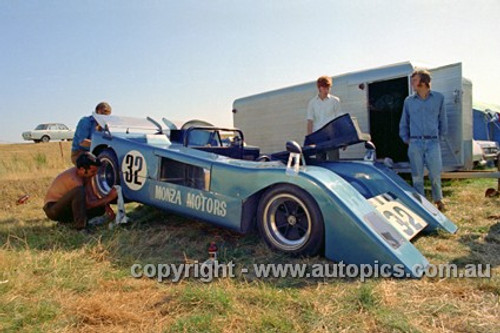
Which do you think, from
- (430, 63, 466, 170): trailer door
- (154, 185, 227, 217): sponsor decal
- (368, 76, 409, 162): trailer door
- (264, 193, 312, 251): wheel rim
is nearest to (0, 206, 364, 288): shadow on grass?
(264, 193, 312, 251): wheel rim

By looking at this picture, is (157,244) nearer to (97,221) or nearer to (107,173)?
(97,221)

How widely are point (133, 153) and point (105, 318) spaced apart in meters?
2.57

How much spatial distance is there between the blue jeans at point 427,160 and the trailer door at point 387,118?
10.8 feet

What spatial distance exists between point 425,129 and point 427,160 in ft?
1.43

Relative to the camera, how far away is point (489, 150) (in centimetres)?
980

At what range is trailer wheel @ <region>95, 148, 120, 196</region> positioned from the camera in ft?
15.6

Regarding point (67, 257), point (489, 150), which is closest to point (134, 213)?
point (67, 257)

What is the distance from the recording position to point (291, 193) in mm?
3232

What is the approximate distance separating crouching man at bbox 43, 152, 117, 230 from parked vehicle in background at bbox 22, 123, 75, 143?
82.0 feet

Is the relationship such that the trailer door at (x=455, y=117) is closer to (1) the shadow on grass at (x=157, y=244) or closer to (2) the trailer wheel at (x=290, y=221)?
(2) the trailer wheel at (x=290, y=221)

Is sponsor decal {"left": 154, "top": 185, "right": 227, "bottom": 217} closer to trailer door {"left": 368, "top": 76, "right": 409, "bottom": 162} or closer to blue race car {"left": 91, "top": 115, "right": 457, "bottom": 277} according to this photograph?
blue race car {"left": 91, "top": 115, "right": 457, "bottom": 277}

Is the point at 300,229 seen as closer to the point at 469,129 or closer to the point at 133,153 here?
the point at 133,153

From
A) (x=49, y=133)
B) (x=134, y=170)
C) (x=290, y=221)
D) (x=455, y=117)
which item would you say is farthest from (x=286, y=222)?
(x=49, y=133)

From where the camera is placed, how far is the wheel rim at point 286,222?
10.7 ft
